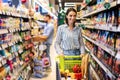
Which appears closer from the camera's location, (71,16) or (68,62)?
(68,62)

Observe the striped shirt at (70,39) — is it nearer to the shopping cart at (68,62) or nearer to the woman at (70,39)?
the woman at (70,39)

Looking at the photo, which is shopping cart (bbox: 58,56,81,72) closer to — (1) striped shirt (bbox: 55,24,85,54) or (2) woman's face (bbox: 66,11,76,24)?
(1) striped shirt (bbox: 55,24,85,54)

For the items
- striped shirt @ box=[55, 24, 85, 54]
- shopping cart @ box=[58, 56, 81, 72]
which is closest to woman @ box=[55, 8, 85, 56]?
striped shirt @ box=[55, 24, 85, 54]

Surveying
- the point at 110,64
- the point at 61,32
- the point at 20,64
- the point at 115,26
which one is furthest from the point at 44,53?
the point at 115,26

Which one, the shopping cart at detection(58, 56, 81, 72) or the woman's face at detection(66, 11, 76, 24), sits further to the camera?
the woman's face at detection(66, 11, 76, 24)

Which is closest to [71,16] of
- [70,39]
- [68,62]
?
[70,39]

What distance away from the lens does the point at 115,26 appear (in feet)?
10.5

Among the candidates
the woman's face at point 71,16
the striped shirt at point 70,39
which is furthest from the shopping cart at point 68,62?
the woman's face at point 71,16

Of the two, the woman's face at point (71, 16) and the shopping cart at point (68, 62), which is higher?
the woman's face at point (71, 16)

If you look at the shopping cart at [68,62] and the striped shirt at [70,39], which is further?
the striped shirt at [70,39]

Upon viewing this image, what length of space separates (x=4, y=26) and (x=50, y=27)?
3.06m

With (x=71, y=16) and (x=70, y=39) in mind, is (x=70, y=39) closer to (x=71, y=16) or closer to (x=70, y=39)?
(x=70, y=39)

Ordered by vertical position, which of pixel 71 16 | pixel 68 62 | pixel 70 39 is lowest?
pixel 68 62

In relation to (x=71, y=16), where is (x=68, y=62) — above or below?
below
